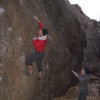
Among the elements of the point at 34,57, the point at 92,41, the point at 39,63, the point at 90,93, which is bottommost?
the point at 90,93

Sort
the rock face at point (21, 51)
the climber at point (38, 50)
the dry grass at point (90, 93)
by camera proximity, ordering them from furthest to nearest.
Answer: the dry grass at point (90, 93), the climber at point (38, 50), the rock face at point (21, 51)

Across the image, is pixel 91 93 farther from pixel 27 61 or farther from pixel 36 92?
pixel 27 61

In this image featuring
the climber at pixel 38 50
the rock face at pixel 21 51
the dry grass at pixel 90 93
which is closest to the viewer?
the rock face at pixel 21 51

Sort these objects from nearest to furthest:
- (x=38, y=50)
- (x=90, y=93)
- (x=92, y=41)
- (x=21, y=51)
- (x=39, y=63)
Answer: (x=38, y=50)
(x=21, y=51)
(x=39, y=63)
(x=90, y=93)
(x=92, y=41)

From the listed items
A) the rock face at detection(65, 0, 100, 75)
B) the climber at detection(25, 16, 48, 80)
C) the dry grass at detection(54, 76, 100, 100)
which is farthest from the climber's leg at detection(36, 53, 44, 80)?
the rock face at detection(65, 0, 100, 75)

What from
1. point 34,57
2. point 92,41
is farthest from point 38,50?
point 92,41

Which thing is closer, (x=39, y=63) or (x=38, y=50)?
(x=38, y=50)

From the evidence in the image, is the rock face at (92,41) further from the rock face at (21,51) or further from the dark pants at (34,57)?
the dark pants at (34,57)

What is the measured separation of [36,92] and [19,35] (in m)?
2.85

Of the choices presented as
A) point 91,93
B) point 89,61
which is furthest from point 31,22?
point 89,61

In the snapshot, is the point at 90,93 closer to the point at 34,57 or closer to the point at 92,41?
the point at 34,57

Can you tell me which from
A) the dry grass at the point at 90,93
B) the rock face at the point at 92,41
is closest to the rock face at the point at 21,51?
the dry grass at the point at 90,93

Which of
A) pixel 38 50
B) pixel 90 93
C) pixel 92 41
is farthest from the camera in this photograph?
pixel 92 41

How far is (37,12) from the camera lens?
1065 cm
